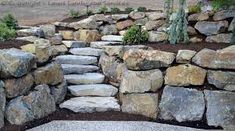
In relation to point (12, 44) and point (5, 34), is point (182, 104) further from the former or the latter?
point (5, 34)

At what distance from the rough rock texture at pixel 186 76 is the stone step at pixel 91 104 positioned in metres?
0.76

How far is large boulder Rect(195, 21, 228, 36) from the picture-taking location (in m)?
6.13

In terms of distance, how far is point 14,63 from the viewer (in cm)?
461

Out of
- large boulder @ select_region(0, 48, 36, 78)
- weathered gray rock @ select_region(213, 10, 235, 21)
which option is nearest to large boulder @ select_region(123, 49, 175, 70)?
large boulder @ select_region(0, 48, 36, 78)

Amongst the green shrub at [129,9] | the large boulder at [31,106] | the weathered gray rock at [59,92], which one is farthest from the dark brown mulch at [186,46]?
the green shrub at [129,9]

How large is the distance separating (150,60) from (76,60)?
4.94 feet

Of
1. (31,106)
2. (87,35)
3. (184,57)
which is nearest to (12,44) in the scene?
(31,106)

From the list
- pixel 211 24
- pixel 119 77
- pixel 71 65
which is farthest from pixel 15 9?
pixel 211 24

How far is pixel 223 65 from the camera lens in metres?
5.07

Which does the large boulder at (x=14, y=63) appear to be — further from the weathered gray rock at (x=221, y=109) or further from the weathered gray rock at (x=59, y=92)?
the weathered gray rock at (x=221, y=109)

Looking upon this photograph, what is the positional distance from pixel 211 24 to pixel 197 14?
286mm

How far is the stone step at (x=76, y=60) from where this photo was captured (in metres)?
6.36

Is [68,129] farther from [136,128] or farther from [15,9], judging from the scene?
[15,9]

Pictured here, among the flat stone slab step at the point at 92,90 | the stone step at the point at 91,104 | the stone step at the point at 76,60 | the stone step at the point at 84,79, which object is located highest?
the stone step at the point at 76,60
